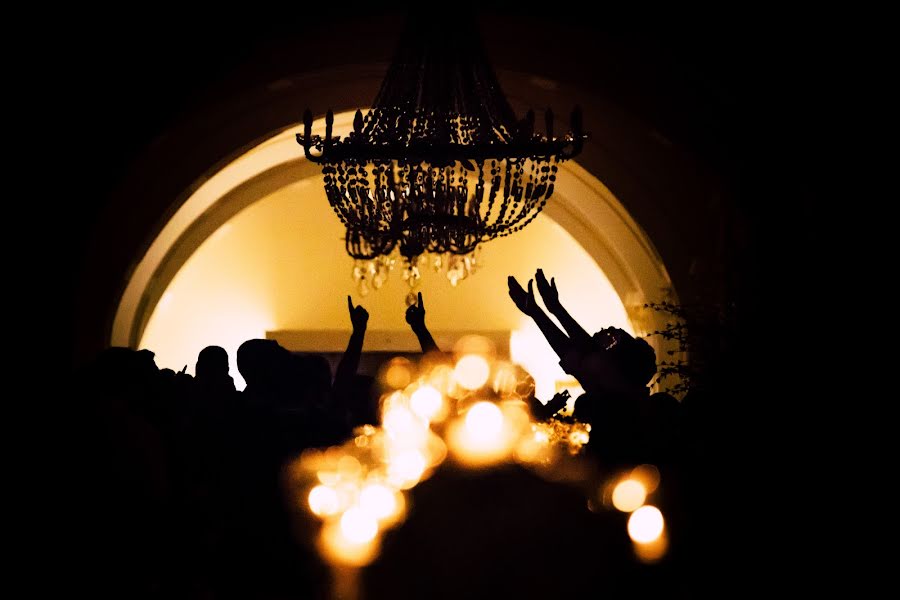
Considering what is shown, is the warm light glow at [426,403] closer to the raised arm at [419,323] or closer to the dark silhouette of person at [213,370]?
the raised arm at [419,323]

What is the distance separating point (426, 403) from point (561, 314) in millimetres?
802

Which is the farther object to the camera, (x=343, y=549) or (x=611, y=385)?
(x=611, y=385)

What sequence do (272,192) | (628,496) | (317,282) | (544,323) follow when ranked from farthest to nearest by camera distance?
(317,282) → (272,192) → (544,323) → (628,496)

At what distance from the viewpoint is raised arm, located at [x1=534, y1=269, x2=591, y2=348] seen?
4694 millimetres

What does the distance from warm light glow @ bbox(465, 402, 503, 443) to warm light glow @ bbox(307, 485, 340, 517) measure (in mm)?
494

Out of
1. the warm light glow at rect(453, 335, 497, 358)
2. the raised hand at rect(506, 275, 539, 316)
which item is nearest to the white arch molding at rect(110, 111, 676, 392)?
the warm light glow at rect(453, 335, 497, 358)

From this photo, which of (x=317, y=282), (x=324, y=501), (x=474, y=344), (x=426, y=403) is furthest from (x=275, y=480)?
(x=317, y=282)

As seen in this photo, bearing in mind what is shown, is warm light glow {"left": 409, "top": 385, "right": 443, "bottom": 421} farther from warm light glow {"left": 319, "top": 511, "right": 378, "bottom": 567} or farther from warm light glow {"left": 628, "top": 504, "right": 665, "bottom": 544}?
warm light glow {"left": 628, "top": 504, "right": 665, "bottom": 544}

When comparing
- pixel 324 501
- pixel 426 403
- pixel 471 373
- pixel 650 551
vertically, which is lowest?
pixel 650 551

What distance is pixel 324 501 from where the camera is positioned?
366 centimetres

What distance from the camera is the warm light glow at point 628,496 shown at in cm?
346

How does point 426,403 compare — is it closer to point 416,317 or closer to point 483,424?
point 483,424

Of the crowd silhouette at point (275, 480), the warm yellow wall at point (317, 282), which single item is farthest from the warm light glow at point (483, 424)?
the warm yellow wall at point (317, 282)

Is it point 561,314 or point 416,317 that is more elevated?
point 416,317
